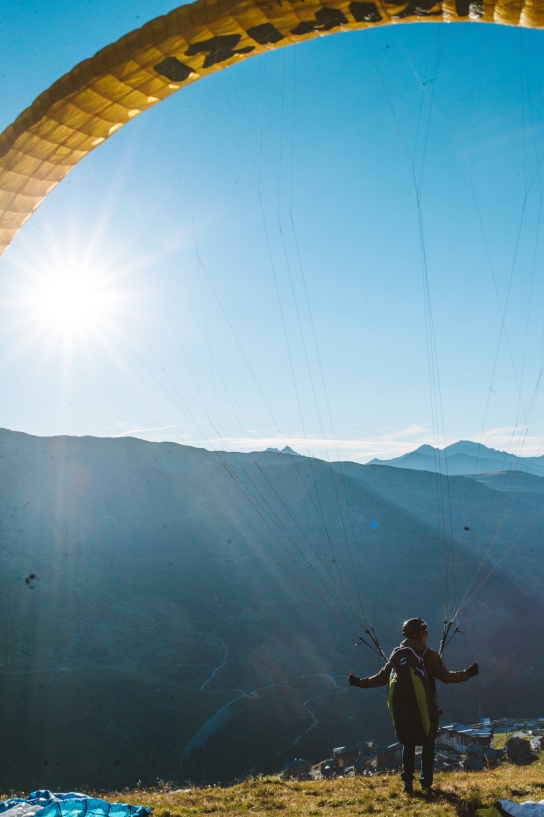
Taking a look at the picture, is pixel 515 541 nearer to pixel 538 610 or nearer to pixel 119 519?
pixel 538 610

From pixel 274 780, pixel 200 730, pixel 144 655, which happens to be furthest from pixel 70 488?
pixel 274 780

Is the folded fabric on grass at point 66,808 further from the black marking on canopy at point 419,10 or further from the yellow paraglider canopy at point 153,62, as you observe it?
the black marking on canopy at point 419,10

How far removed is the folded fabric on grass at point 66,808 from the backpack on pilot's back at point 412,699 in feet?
9.21

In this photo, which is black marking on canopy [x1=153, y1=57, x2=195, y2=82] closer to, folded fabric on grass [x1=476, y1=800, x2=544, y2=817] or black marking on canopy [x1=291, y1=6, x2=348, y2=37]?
black marking on canopy [x1=291, y1=6, x2=348, y2=37]

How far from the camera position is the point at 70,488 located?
64.9 metres

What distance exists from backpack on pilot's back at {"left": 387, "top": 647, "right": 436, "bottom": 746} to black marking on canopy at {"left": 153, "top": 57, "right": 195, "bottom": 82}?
21.0ft

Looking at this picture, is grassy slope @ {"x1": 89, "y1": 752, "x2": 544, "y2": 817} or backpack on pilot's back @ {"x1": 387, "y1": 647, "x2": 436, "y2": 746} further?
backpack on pilot's back @ {"x1": 387, "y1": 647, "x2": 436, "y2": 746}

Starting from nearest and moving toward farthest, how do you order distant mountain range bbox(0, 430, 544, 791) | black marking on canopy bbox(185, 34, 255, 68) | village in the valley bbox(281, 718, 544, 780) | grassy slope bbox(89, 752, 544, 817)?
black marking on canopy bbox(185, 34, 255, 68), grassy slope bbox(89, 752, 544, 817), village in the valley bbox(281, 718, 544, 780), distant mountain range bbox(0, 430, 544, 791)

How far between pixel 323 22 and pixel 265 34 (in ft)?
1.81

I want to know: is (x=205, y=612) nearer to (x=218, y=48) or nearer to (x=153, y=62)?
(x=153, y=62)

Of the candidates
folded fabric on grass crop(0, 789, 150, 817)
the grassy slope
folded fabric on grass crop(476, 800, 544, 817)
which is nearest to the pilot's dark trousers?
the grassy slope

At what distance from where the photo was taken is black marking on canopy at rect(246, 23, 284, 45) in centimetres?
410

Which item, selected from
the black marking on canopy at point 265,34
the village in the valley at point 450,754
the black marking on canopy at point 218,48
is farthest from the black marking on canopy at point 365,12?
the village in the valley at point 450,754

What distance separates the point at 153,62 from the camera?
4.24 m
